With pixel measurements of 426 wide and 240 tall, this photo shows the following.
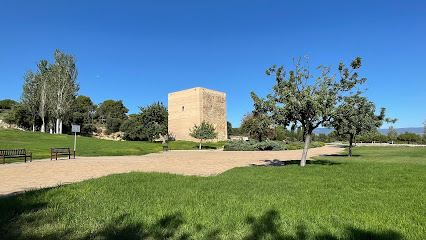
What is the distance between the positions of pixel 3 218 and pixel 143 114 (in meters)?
42.0

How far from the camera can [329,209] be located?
4.18m

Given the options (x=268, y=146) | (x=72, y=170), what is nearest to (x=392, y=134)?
(x=268, y=146)

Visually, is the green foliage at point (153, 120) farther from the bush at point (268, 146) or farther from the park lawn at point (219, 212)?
the park lawn at point (219, 212)

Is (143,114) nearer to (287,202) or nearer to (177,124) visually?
(177,124)

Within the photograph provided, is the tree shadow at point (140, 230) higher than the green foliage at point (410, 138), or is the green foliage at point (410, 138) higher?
the green foliage at point (410, 138)

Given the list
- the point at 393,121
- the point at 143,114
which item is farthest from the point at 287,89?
the point at 143,114

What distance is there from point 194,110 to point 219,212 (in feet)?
156

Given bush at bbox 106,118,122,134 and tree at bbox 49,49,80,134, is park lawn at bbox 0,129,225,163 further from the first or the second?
bush at bbox 106,118,122,134

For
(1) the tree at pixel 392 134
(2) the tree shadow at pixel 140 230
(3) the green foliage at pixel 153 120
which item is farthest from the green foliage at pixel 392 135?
(2) the tree shadow at pixel 140 230

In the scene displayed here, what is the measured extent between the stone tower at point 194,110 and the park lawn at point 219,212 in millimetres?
45034

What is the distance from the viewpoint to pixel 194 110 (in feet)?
169

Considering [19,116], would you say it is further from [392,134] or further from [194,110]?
[392,134]

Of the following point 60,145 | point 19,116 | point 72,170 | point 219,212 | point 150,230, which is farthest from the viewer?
point 19,116

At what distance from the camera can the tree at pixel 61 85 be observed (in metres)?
43.1
